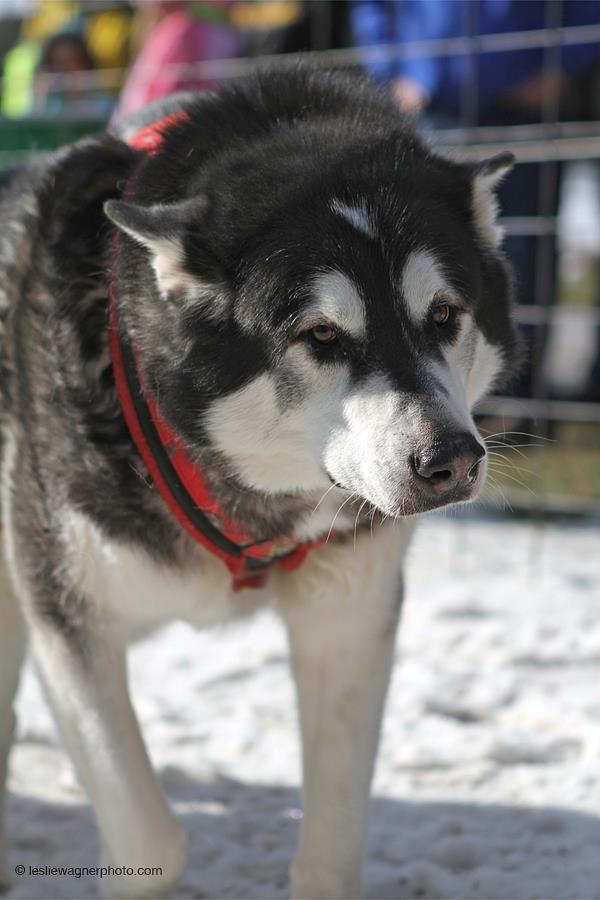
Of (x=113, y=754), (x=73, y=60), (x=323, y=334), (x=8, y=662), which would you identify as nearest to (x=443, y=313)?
(x=323, y=334)

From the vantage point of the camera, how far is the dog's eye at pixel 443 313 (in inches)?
76.7

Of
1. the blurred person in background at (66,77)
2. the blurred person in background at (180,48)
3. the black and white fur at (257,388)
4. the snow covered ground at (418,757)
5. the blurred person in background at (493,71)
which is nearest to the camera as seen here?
the black and white fur at (257,388)

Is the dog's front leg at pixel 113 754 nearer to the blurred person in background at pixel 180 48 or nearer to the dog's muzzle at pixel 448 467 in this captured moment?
the dog's muzzle at pixel 448 467

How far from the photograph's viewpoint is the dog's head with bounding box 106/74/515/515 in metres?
1.84

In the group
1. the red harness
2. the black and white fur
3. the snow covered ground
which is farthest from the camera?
the snow covered ground

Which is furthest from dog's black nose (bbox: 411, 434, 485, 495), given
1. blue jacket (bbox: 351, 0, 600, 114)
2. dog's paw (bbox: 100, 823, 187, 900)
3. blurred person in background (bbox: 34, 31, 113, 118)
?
blurred person in background (bbox: 34, 31, 113, 118)

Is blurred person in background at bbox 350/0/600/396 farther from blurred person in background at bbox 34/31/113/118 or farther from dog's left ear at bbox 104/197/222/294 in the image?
dog's left ear at bbox 104/197/222/294

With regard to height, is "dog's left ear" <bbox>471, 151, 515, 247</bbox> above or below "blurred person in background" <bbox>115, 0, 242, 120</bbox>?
below

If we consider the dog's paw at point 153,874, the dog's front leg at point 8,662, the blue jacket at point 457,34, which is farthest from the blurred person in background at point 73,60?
the dog's paw at point 153,874

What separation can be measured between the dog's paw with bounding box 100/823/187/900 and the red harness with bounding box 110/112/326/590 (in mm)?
542

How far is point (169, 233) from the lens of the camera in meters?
1.93

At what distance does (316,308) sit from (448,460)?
34cm

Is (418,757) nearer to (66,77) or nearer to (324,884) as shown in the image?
(324,884)

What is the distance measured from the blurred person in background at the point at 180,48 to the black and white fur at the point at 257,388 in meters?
2.62
